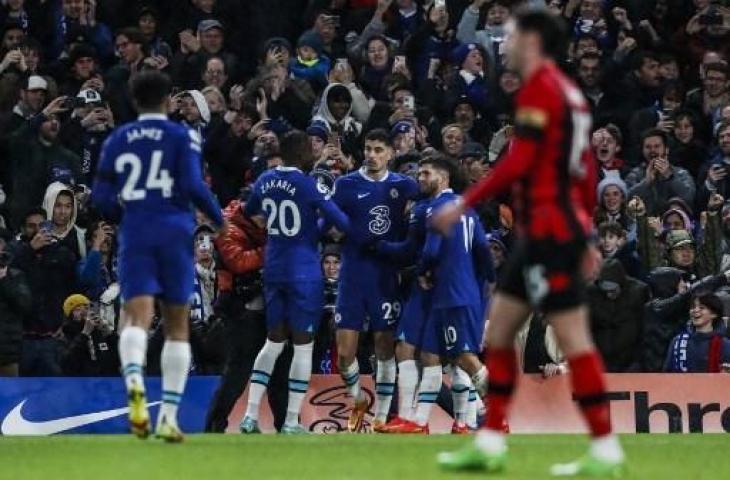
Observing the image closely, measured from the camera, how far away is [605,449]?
9703mm

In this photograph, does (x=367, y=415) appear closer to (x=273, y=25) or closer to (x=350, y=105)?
(x=350, y=105)

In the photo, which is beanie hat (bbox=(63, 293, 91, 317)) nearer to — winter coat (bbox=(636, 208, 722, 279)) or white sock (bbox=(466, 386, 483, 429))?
white sock (bbox=(466, 386, 483, 429))

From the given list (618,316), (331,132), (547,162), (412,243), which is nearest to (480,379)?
(412,243)

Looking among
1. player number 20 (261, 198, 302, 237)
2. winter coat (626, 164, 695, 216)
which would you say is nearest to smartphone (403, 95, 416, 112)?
winter coat (626, 164, 695, 216)

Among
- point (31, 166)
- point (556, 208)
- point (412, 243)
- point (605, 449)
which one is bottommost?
point (605, 449)

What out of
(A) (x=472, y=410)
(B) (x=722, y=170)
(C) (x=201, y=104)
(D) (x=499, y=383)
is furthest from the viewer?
(C) (x=201, y=104)

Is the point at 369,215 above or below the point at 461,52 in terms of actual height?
below

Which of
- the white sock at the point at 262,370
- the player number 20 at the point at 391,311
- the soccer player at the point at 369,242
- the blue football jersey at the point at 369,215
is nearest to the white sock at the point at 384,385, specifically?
the soccer player at the point at 369,242

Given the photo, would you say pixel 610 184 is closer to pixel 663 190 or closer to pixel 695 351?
pixel 663 190

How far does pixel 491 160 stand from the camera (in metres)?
20.3

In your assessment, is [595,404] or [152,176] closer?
[595,404]

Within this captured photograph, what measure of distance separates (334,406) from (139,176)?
612cm

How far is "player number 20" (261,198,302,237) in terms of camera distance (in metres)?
15.1

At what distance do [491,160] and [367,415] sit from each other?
13.0 ft
